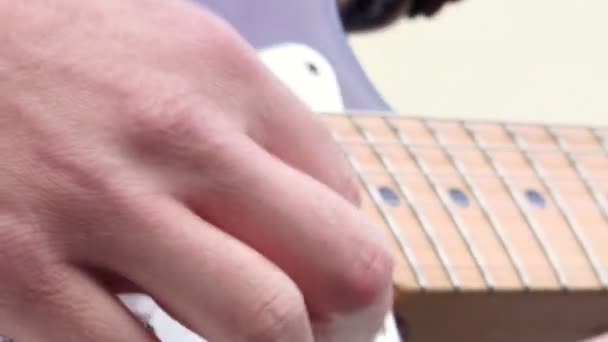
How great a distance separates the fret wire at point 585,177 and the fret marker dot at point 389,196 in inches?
5.4

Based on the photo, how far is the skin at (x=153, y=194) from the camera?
0.86 feet

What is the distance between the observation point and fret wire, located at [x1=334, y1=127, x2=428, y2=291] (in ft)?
1.33

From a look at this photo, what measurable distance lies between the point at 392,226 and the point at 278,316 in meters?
0.16

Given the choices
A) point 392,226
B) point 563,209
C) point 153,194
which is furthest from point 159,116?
point 563,209

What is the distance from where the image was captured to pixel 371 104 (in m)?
0.56

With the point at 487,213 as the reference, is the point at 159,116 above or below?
above

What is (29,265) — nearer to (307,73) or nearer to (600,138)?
(307,73)

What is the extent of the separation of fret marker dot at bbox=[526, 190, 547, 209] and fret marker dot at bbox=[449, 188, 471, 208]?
0.14 ft

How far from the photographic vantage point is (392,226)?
419 millimetres

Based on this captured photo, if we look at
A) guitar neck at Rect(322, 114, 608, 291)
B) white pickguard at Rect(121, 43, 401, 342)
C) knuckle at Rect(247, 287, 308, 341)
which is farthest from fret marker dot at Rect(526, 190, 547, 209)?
knuckle at Rect(247, 287, 308, 341)

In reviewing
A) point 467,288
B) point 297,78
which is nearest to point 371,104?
point 297,78

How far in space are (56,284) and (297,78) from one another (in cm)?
26

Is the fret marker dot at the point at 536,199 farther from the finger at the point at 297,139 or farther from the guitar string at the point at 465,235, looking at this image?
the finger at the point at 297,139

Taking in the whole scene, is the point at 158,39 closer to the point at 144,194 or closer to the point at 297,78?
the point at 144,194
